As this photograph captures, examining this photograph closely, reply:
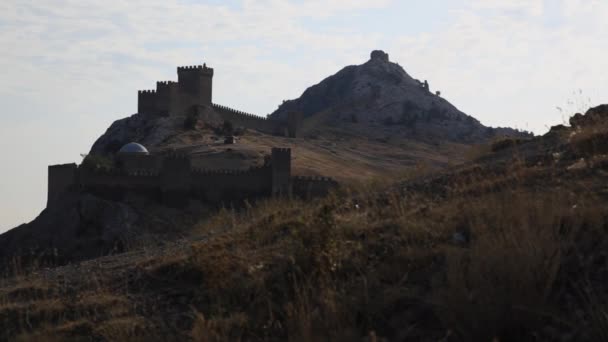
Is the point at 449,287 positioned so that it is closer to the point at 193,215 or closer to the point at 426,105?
the point at 193,215

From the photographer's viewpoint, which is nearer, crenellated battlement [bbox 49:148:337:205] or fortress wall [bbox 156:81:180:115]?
crenellated battlement [bbox 49:148:337:205]

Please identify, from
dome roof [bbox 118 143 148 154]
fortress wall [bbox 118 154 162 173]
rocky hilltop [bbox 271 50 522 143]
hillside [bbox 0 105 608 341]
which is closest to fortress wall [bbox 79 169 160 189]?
fortress wall [bbox 118 154 162 173]

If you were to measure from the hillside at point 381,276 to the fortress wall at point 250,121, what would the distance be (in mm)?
58427

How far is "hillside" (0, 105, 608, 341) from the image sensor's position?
6.51 m

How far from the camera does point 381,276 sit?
24.5ft

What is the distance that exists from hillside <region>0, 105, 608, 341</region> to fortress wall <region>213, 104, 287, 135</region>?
58427 millimetres

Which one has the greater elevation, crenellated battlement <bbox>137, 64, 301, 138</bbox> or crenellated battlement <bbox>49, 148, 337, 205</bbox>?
crenellated battlement <bbox>137, 64, 301, 138</bbox>

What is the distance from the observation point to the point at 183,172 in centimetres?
4684

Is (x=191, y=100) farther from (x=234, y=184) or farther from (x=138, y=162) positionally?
(x=234, y=184)

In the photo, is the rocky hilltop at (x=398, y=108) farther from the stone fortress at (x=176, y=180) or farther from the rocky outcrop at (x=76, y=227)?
the rocky outcrop at (x=76, y=227)

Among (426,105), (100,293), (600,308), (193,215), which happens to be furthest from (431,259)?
(426,105)

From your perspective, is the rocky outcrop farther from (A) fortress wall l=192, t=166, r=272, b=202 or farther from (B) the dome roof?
(B) the dome roof

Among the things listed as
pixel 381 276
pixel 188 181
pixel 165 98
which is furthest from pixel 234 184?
pixel 381 276

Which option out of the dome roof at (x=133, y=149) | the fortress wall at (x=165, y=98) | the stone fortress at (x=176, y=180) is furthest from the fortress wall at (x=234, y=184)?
the fortress wall at (x=165, y=98)
